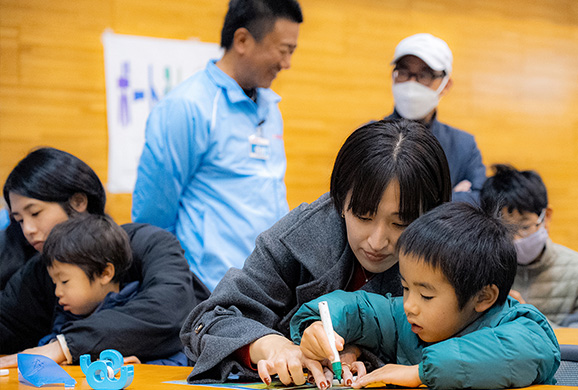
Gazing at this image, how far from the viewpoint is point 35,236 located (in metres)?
2.29

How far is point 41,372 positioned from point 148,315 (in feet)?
1.92

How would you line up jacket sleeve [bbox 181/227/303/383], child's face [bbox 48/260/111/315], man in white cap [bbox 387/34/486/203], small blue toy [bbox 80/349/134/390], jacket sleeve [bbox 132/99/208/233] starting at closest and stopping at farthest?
small blue toy [bbox 80/349/134/390], jacket sleeve [bbox 181/227/303/383], child's face [bbox 48/260/111/315], jacket sleeve [bbox 132/99/208/233], man in white cap [bbox 387/34/486/203]

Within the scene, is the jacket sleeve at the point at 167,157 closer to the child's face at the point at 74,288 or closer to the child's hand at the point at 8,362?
the child's face at the point at 74,288

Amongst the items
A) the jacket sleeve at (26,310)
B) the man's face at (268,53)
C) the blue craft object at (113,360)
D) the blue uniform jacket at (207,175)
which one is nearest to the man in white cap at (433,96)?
the man's face at (268,53)

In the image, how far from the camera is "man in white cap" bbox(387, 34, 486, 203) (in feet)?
8.92

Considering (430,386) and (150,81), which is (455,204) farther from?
(150,81)

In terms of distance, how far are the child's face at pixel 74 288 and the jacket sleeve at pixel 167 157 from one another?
58cm

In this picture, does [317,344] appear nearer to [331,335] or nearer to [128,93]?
[331,335]

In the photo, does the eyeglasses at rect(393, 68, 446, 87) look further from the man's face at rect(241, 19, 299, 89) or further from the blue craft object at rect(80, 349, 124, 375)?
the blue craft object at rect(80, 349, 124, 375)

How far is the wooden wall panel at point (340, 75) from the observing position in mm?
3693

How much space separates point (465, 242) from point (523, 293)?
71.5 inches

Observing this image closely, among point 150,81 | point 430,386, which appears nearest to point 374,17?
point 150,81

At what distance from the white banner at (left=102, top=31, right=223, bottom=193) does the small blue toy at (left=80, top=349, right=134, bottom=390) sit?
269 cm

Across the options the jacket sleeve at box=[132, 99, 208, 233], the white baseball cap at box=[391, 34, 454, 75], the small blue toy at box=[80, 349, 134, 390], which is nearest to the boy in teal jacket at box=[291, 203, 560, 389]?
the small blue toy at box=[80, 349, 134, 390]
